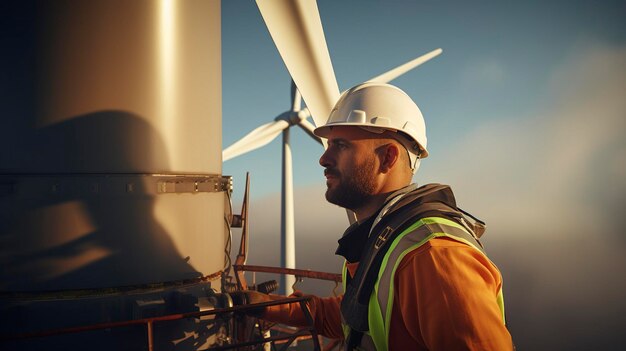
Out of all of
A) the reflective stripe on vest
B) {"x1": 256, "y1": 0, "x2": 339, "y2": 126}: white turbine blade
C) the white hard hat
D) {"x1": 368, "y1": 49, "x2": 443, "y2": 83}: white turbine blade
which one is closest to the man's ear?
the white hard hat

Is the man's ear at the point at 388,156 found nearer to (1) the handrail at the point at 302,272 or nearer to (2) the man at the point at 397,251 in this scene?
(2) the man at the point at 397,251

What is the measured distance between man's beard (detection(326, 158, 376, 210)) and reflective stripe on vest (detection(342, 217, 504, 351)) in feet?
2.96

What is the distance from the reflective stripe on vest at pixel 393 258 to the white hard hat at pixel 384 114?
1.33 metres

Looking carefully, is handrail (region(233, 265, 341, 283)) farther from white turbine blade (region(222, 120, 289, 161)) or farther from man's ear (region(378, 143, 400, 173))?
white turbine blade (region(222, 120, 289, 161))

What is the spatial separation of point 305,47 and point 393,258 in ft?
12.2

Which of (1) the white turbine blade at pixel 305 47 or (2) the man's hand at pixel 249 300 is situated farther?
(1) the white turbine blade at pixel 305 47

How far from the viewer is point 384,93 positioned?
4.12 metres

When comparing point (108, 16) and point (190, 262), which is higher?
point (108, 16)

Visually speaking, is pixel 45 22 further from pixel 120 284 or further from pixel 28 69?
pixel 120 284

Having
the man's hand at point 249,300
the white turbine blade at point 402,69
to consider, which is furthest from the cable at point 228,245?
the white turbine blade at point 402,69

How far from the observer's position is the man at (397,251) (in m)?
2.37

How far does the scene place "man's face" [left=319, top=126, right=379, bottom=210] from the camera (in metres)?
3.73

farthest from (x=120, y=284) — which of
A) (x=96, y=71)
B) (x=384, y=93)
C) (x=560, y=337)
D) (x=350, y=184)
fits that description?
(x=560, y=337)

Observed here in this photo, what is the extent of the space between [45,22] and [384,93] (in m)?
3.93
